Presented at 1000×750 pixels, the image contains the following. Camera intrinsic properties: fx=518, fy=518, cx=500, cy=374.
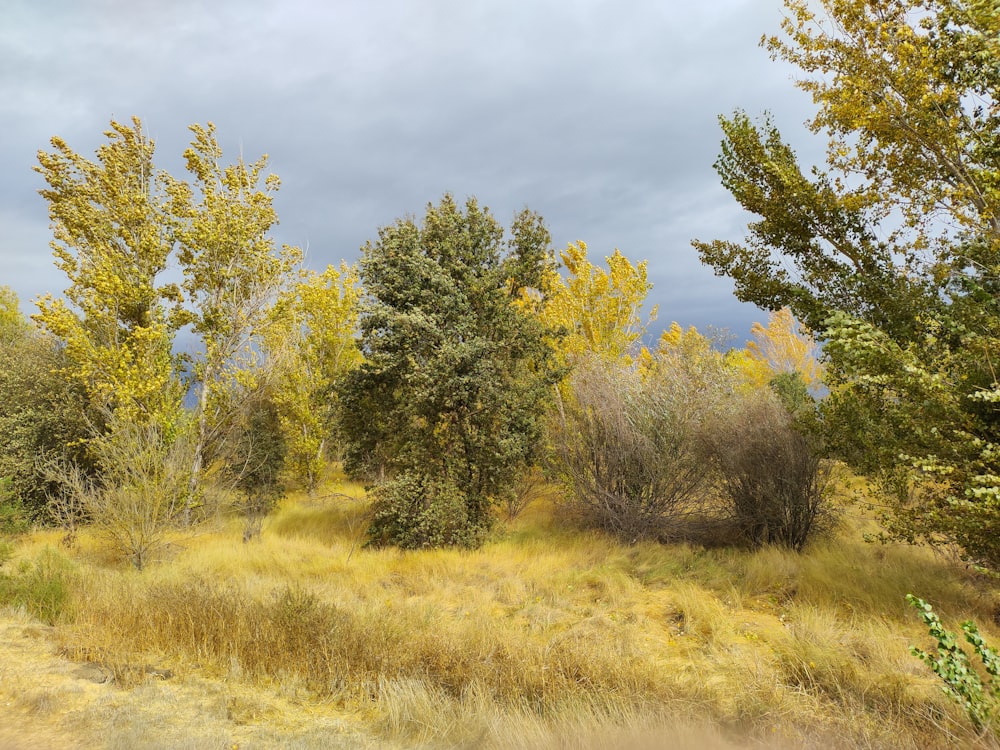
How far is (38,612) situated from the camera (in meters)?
7.00

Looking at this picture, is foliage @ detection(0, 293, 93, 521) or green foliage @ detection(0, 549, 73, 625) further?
foliage @ detection(0, 293, 93, 521)

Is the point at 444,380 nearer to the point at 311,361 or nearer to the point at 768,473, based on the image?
the point at 768,473

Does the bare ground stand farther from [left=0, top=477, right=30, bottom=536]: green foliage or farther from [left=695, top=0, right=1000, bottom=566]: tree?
[left=0, top=477, right=30, bottom=536]: green foliage

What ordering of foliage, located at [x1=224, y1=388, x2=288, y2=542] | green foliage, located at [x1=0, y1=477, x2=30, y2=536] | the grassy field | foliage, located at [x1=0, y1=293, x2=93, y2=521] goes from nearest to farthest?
the grassy field < green foliage, located at [x1=0, y1=477, x2=30, y2=536] < foliage, located at [x1=0, y1=293, x2=93, y2=521] < foliage, located at [x1=224, y1=388, x2=288, y2=542]

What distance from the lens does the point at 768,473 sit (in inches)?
357

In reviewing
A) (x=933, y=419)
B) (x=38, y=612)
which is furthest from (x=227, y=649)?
(x=933, y=419)

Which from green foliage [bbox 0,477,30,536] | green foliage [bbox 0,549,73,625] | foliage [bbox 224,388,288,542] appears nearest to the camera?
green foliage [bbox 0,549,73,625]

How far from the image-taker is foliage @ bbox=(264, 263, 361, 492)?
1727 centimetres

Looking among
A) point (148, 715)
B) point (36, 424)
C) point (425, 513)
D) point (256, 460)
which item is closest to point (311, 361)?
point (256, 460)

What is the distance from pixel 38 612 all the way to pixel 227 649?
3.47 m

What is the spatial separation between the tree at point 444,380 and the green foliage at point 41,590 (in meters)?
5.07

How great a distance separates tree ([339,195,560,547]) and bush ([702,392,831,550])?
3789mm

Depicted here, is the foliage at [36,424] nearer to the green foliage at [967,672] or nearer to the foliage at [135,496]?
the foliage at [135,496]

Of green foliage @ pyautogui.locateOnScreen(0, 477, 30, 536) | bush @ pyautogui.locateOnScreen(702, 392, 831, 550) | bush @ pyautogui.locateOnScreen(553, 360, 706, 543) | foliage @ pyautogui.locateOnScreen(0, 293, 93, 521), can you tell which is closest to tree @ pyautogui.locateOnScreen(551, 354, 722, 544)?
bush @ pyautogui.locateOnScreen(553, 360, 706, 543)
